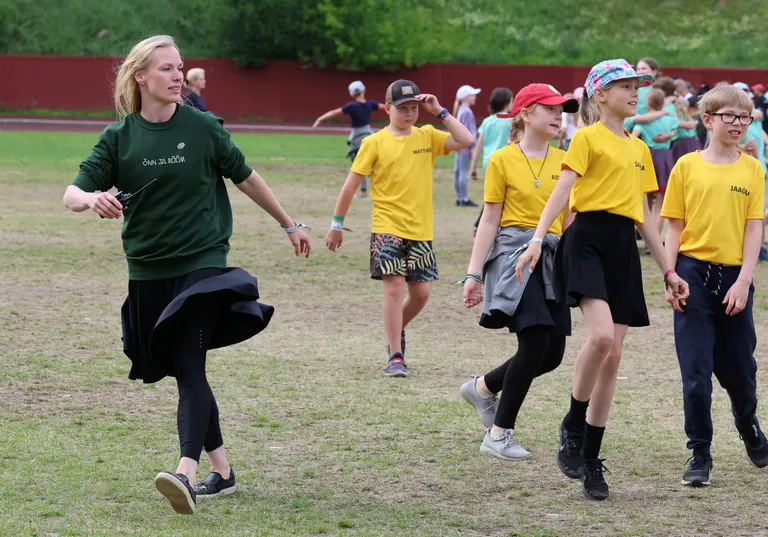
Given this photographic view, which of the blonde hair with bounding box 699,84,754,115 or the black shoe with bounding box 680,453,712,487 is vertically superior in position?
the blonde hair with bounding box 699,84,754,115

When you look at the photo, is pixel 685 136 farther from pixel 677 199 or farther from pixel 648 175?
pixel 648 175

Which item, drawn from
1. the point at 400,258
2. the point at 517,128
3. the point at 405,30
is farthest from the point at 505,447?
the point at 405,30

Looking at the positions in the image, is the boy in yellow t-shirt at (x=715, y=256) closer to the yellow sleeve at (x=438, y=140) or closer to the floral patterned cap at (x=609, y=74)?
the floral patterned cap at (x=609, y=74)

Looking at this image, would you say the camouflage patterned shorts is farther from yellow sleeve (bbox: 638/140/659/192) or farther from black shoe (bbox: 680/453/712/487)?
black shoe (bbox: 680/453/712/487)

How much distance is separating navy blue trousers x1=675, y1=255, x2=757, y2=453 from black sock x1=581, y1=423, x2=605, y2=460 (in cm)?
48

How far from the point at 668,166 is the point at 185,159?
29.4ft

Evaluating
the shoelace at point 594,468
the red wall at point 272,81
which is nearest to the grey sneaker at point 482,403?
the shoelace at point 594,468

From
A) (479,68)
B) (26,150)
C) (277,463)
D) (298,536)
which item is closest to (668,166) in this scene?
(277,463)

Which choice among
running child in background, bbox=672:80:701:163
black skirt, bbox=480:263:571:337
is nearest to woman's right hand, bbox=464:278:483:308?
black skirt, bbox=480:263:571:337

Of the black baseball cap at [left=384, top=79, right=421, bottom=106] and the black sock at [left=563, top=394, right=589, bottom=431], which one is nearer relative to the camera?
the black sock at [left=563, top=394, right=589, bottom=431]

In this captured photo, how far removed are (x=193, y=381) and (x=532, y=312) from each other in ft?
5.92

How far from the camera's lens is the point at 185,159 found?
5.11m

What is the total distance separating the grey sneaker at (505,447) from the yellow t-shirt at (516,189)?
109 centimetres

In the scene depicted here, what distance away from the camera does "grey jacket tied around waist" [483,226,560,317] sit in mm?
5973
